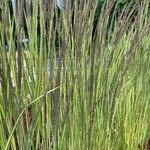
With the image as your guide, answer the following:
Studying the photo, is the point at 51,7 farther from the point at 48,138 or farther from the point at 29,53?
the point at 48,138

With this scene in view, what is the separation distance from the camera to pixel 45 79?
1.26 metres

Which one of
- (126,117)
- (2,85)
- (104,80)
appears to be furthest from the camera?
(126,117)

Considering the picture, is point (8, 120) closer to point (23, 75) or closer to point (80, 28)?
point (23, 75)

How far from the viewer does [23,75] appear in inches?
→ 49.0

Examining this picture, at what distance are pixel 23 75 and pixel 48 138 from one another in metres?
0.20

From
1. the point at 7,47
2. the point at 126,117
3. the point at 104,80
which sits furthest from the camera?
the point at 126,117

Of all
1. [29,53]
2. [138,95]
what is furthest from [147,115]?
[29,53]

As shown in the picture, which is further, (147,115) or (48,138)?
(147,115)

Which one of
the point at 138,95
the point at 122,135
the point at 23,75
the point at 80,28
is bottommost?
the point at 122,135

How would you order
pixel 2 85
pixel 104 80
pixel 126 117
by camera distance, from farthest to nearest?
pixel 126 117, pixel 104 80, pixel 2 85

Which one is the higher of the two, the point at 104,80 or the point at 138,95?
the point at 104,80

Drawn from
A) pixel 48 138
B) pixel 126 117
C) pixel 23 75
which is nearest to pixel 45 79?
pixel 23 75

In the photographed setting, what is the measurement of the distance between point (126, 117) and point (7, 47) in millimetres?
869

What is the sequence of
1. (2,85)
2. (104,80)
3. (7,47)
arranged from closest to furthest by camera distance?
1. (2,85)
2. (7,47)
3. (104,80)
